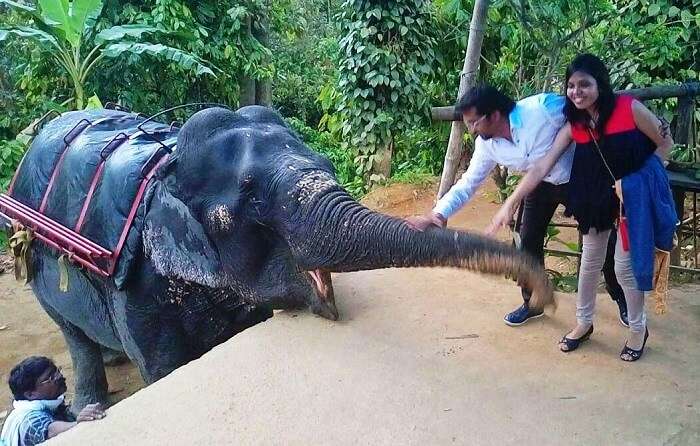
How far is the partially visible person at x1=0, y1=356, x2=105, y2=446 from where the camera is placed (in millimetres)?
2938

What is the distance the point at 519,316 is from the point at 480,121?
1.04 metres

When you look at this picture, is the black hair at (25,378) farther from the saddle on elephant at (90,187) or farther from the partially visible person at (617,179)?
the partially visible person at (617,179)

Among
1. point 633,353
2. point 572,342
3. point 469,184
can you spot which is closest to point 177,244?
point 469,184

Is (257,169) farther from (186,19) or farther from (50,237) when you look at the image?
(186,19)

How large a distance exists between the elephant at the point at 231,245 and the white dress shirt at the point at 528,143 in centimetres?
61

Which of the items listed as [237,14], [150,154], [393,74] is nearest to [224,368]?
[150,154]

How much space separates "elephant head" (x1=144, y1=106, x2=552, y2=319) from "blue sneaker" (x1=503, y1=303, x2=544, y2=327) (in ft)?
2.85

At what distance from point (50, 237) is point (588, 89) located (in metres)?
2.71

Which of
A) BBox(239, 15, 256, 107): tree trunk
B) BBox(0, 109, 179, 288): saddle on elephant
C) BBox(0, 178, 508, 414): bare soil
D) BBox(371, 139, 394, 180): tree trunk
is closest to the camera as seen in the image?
BBox(0, 109, 179, 288): saddle on elephant

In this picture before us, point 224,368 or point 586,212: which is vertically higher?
point 586,212

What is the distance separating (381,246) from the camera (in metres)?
2.39

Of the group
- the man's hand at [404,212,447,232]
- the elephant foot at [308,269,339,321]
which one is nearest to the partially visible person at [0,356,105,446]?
the elephant foot at [308,269,339,321]

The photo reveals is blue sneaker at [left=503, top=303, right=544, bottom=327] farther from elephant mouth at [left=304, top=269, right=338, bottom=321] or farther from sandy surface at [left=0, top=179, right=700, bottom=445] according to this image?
elephant mouth at [left=304, top=269, right=338, bottom=321]

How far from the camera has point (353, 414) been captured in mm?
2514
